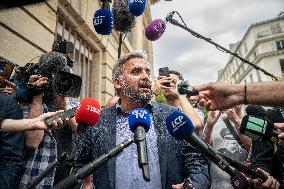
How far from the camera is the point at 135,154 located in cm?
231

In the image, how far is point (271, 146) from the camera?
2766mm

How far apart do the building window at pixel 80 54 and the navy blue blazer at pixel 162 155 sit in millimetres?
3345

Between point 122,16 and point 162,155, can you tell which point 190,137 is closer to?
point 162,155

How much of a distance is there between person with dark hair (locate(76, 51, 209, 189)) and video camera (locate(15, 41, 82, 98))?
469mm

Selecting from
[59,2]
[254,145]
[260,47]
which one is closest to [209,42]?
[254,145]

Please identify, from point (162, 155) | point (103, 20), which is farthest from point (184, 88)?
point (103, 20)

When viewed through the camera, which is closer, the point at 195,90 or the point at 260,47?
the point at 195,90

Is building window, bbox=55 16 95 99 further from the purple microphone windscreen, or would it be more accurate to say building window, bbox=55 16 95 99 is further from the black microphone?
the black microphone

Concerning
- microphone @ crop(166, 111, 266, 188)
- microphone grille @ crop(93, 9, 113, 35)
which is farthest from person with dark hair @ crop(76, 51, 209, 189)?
microphone grille @ crop(93, 9, 113, 35)

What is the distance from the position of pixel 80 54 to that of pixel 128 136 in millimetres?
4189

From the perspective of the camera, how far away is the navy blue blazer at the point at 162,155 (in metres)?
2.19

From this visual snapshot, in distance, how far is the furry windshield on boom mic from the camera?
4078mm

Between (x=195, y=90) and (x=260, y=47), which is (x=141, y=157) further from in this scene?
(x=260, y=47)

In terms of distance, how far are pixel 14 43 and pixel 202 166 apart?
3074mm
